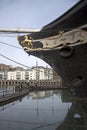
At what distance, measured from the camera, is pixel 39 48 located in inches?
447

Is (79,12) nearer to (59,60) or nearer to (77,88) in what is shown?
(59,60)

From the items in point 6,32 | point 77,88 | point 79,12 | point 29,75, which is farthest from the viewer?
point 29,75

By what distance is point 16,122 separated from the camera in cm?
752

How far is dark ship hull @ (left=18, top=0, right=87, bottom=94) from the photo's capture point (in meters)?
9.71

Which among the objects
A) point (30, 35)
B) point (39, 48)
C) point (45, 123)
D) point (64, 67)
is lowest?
point (45, 123)

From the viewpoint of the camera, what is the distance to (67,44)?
34.0 feet

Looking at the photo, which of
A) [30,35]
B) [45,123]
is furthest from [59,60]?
[45,123]

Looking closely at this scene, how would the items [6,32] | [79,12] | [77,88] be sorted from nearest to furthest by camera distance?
[79,12] → [77,88] → [6,32]

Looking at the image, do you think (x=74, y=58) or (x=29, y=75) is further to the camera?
(x=29, y=75)

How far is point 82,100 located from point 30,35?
4466 millimetres

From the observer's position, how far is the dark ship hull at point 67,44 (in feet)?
31.9

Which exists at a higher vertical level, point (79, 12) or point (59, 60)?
point (79, 12)

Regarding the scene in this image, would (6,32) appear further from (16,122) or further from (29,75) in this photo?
(29,75)

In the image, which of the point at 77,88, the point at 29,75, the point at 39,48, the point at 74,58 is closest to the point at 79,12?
the point at 74,58
